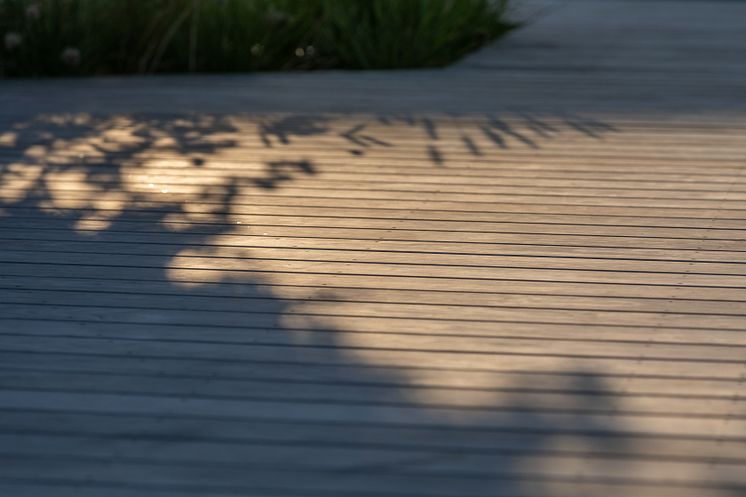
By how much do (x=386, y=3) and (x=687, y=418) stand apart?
4.89 metres

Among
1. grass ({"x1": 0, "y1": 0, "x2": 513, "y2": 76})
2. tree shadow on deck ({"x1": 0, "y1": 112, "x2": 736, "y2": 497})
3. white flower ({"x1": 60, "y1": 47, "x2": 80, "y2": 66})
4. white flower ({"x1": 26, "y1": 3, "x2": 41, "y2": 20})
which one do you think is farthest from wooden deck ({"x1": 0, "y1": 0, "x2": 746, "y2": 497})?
grass ({"x1": 0, "y1": 0, "x2": 513, "y2": 76})

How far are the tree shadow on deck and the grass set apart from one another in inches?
119

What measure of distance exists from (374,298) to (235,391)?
0.65m

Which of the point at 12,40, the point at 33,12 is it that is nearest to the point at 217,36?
the point at 33,12

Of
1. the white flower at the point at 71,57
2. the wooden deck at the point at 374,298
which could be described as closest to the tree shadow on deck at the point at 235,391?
the wooden deck at the point at 374,298

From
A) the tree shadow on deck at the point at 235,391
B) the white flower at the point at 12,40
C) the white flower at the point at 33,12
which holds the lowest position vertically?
the tree shadow on deck at the point at 235,391

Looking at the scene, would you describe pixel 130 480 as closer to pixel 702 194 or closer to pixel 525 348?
pixel 525 348

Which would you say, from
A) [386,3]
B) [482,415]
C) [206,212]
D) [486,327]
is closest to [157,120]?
[206,212]

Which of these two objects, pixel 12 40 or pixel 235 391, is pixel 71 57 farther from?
pixel 235 391

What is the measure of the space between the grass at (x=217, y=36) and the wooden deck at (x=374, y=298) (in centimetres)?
99

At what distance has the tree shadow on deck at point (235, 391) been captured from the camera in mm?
2180

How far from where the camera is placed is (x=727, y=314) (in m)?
2.94

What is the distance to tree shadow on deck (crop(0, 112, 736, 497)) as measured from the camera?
218 centimetres

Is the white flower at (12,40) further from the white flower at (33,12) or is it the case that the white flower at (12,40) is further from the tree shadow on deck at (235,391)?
the tree shadow on deck at (235,391)
